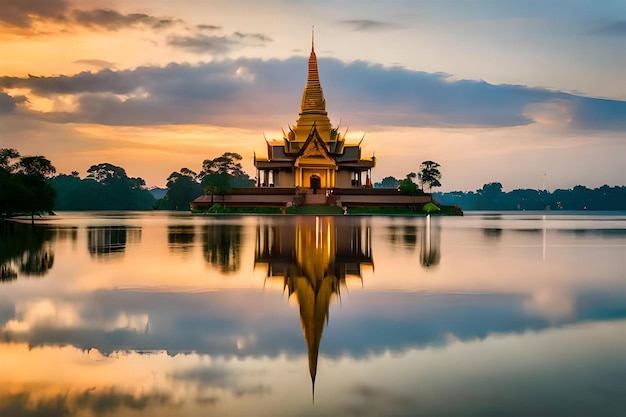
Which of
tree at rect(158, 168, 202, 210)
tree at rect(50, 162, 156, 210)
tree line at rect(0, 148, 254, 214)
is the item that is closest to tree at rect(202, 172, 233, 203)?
tree line at rect(0, 148, 254, 214)

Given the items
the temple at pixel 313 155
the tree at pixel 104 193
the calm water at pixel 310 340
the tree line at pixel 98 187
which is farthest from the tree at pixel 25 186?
the tree at pixel 104 193

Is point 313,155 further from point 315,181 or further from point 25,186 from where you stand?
point 25,186

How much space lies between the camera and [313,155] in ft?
227

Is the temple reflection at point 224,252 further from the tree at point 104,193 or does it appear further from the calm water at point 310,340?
the tree at point 104,193

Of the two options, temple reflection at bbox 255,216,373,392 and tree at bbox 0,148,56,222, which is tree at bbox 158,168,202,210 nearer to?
tree at bbox 0,148,56,222

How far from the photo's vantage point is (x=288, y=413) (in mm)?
4789

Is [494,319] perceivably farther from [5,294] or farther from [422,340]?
[5,294]

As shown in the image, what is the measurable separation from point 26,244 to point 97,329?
15.9 meters

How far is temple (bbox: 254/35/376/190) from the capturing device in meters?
69.3

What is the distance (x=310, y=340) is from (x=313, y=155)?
62585mm

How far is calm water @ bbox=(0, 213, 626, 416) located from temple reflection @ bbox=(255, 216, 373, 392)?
0.06 metres

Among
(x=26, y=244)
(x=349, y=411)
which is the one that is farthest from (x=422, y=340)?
(x=26, y=244)

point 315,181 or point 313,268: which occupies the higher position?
point 315,181

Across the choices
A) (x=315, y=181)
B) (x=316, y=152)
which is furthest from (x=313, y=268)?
(x=315, y=181)
